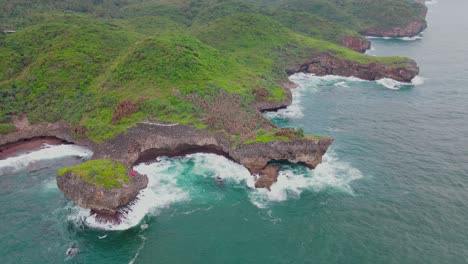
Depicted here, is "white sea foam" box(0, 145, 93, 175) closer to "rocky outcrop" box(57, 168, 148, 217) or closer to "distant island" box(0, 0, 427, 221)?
"distant island" box(0, 0, 427, 221)

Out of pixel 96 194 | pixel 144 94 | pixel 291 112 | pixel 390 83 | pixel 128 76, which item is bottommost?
pixel 390 83

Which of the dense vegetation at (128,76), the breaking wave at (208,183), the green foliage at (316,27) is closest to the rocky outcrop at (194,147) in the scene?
the breaking wave at (208,183)

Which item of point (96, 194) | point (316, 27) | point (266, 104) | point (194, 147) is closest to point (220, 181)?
point (194, 147)

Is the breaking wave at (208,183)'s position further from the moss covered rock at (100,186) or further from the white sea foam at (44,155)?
the white sea foam at (44,155)

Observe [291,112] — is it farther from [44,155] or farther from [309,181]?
[44,155]

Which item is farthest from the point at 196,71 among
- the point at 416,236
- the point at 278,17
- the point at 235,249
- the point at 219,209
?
the point at 278,17
